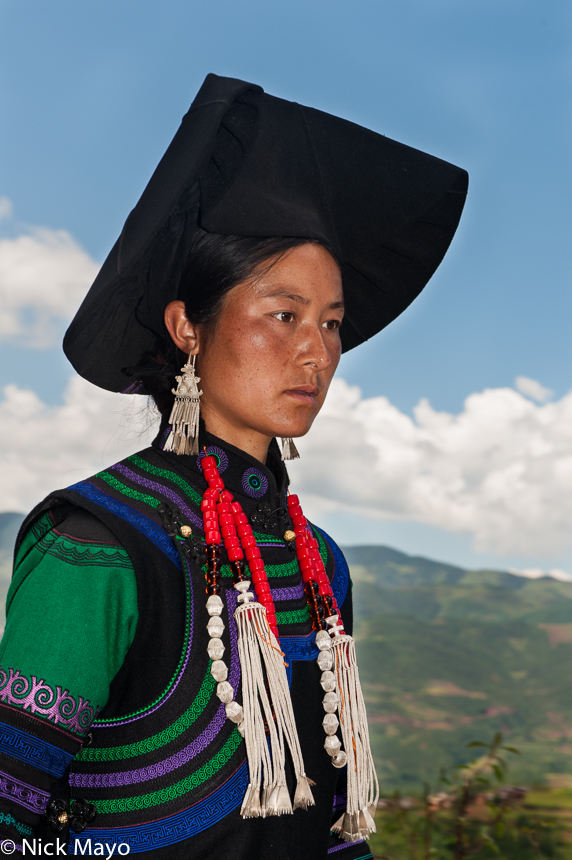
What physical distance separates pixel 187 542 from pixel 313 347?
0.56m

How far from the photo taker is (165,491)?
1.85m

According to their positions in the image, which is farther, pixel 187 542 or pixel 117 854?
pixel 187 542

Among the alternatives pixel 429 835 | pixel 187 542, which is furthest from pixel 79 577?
pixel 429 835

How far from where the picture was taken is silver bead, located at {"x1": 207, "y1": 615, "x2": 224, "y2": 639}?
1.65 meters

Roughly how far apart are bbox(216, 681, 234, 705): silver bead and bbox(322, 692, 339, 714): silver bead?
305 millimetres

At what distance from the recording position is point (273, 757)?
5.35ft

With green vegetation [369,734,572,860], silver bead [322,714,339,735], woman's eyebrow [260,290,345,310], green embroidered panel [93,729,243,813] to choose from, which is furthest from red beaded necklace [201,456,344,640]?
green vegetation [369,734,572,860]

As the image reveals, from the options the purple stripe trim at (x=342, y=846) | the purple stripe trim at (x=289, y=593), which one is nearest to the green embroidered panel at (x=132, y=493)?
the purple stripe trim at (x=289, y=593)

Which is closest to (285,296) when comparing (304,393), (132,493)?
(304,393)

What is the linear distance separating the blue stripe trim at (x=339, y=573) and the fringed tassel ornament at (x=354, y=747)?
0.24 meters

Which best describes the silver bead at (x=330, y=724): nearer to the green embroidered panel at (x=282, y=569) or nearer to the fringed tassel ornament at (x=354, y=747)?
the fringed tassel ornament at (x=354, y=747)

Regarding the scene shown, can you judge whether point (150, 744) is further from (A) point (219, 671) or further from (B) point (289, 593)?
(B) point (289, 593)

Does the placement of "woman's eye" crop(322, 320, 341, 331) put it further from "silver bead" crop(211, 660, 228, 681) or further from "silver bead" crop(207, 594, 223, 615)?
"silver bead" crop(211, 660, 228, 681)

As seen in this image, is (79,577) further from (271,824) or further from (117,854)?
(271,824)
